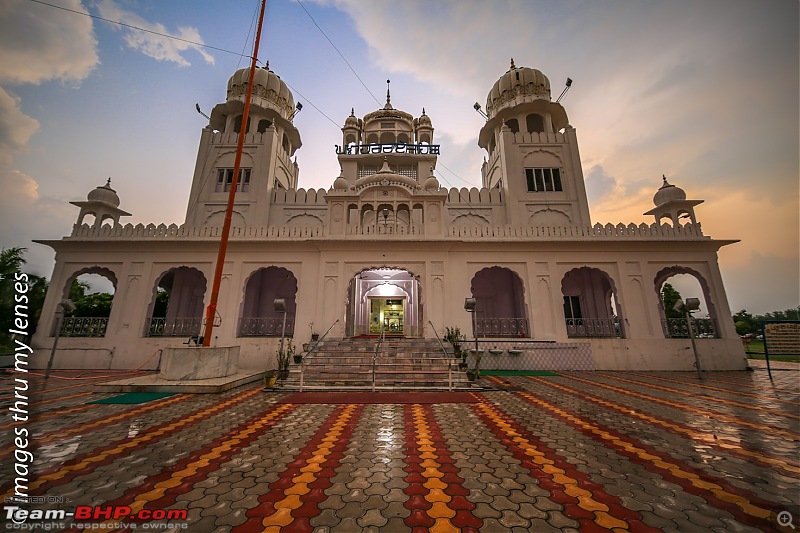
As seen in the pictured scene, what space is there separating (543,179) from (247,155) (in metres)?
18.3

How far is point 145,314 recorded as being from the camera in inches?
505

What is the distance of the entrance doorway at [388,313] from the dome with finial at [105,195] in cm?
1392

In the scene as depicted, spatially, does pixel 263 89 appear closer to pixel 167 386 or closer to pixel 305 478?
pixel 167 386

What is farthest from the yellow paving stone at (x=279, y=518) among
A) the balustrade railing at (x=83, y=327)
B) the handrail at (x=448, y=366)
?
the balustrade railing at (x=83, y=327)

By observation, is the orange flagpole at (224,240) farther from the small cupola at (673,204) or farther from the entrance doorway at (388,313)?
the small cupola at (673,204)

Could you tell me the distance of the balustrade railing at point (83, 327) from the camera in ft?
40.8

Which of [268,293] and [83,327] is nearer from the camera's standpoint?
[83,327]

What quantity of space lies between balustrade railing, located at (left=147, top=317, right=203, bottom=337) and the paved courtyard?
751cm

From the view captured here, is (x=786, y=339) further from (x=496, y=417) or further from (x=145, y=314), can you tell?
(x=145, y=314)

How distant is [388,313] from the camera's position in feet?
54.1

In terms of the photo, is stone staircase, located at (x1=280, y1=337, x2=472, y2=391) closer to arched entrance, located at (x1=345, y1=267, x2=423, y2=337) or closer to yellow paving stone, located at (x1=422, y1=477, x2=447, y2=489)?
arched entrance, located at (x1=345, y1=267, x2=423, y2=337)

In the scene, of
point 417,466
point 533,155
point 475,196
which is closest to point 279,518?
point 417,466

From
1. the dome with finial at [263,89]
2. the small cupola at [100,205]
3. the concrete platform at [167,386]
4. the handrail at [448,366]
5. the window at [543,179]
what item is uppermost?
the dome with finial at [263,89]

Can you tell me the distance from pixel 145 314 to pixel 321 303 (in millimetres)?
7709
